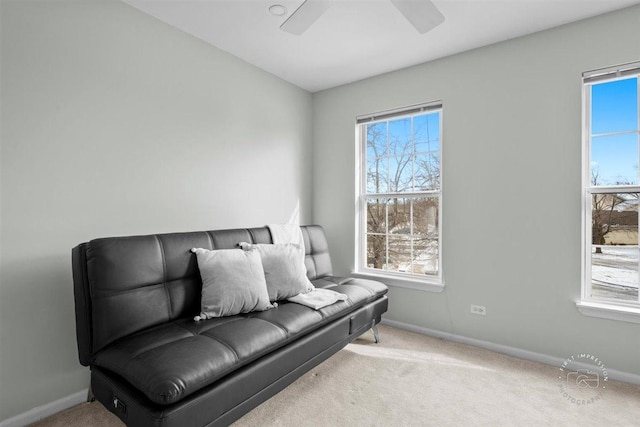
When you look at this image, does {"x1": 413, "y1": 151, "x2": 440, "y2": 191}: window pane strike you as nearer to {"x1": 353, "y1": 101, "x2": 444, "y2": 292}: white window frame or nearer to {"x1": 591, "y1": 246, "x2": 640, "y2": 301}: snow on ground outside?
{"x1": 353, "y1": 101, "x2": 444, "y2": 292}: white window frame

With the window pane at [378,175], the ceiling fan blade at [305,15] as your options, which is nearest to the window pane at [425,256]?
the window pane at [378,175]

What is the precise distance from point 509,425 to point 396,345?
3.53ft

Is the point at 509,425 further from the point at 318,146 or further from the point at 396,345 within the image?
the point at 318,146

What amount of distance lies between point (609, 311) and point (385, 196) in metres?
1.94

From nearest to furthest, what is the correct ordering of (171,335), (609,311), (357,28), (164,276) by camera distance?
(171,335) → (164,276) → (609,311) → (357,28)

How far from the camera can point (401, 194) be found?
10.7ft

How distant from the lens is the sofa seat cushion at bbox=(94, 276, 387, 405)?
1313mm

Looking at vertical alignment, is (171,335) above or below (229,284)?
below

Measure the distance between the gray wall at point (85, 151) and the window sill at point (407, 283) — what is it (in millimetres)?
1514

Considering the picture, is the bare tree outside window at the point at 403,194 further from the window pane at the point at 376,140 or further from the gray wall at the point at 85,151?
the gray wall at the point at 85,151

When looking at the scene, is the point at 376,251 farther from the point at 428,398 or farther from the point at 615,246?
the point at 615,246

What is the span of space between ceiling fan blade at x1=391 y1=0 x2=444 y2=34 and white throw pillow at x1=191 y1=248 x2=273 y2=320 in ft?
5.79

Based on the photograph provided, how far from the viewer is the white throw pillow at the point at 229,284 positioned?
197 centimetres

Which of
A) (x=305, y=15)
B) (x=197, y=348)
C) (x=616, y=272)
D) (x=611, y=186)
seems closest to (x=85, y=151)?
(x=197, y=348)
